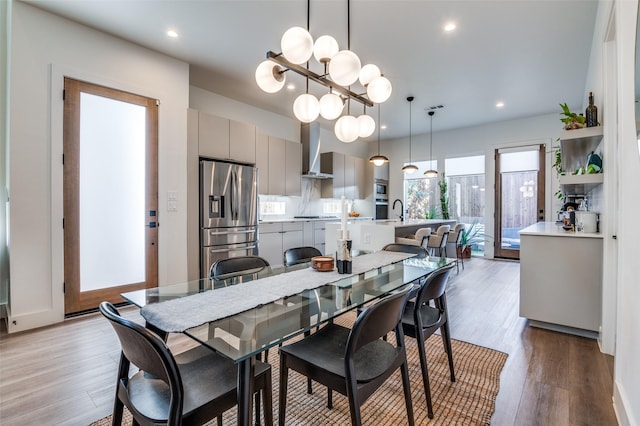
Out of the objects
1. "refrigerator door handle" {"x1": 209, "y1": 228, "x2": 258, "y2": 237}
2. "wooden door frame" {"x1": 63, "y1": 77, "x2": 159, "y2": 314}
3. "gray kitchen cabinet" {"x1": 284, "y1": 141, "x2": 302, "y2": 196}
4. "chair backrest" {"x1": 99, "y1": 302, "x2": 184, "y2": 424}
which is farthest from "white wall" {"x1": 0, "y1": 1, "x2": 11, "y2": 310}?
"gray kitchen cabinet" {"x1": 284, "y1": 141, "x2": 302, "y2": 196}

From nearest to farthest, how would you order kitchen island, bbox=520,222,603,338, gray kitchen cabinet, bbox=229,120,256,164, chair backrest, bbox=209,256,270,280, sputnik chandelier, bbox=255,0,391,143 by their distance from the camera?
sputnik chandelier, bbox=255,0,391,143 < chair backrest, bbox=209,256,270,280 < kitchen island, bbox=520,222,603,338 < gray kitchen cabinet, bbox=229,120,256,164

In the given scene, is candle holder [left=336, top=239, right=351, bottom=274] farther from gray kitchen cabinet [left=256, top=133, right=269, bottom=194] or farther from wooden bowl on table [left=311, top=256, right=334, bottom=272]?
gray kitchen cabinet [left=256, top=133, right=269, bottom=194]

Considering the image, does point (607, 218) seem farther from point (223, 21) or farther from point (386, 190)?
point (386, 190)

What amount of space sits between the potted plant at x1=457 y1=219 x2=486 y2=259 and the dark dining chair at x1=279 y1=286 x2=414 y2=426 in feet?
19.0

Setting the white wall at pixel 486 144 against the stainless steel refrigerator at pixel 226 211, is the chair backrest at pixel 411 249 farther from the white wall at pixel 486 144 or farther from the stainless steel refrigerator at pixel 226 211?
the white wall at pixel 486 144

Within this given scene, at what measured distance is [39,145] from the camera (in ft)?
9.34

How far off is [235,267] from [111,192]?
6.97 feet

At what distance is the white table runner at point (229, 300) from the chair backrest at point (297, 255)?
0.43 m

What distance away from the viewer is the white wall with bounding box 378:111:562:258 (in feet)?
19.6

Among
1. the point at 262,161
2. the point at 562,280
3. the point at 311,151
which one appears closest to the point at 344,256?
the point at 562,280

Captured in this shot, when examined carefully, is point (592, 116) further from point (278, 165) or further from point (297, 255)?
point (278, 165)

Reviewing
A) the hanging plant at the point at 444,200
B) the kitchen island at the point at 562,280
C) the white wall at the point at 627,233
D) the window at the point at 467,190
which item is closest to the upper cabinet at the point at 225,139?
the kitchen island at the point at 562,280

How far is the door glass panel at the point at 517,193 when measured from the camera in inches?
245

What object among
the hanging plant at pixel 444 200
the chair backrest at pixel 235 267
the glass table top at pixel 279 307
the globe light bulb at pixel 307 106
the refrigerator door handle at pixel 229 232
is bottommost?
the glass table top at pixel 279 307
